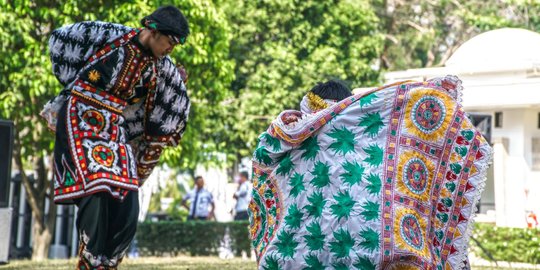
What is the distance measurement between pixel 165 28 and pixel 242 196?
15941 millimetres

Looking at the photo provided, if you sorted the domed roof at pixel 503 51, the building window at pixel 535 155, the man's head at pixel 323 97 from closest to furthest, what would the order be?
the man's head at pixel 323 97, the domed roof at pixel 503 51, the building window at pixel 535 155

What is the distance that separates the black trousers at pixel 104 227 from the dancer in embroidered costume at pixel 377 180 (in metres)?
0.73

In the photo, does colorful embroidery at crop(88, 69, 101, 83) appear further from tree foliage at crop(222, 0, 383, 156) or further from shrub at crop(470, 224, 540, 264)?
tree foliage at crop(222, 0, 383, 156)

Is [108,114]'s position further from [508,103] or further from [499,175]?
[499,175]

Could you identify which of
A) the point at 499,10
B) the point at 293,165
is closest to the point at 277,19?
the point at 499,10

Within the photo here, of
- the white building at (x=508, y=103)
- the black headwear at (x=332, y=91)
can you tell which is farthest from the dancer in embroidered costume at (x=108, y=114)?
the white building at (x=508, y=103)

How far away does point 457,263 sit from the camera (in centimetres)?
645

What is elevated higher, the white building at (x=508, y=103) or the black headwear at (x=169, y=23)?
the white building at (x=508, y=103)

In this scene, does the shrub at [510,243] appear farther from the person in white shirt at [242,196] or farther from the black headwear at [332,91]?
the black headwear at [332,91]

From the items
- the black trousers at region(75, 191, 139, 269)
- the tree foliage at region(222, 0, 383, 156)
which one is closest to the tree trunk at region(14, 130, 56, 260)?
the tree foliage at region(222, 0, 383, 156)

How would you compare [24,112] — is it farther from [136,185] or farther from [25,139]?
[136,185]

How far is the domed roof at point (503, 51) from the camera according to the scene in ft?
71.9

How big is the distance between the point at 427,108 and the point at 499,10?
28.2 m

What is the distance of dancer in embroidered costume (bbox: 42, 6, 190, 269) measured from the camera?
623 centimetres
